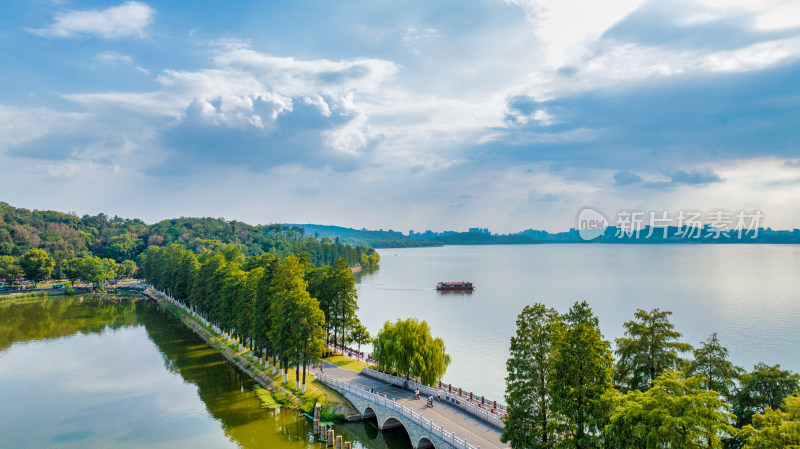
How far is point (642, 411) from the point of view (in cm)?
1705

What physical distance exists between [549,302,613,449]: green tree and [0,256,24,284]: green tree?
5477 inches

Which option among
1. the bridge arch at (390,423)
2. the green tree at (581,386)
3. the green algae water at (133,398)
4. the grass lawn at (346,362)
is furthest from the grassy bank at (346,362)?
the green tree at (581,386)

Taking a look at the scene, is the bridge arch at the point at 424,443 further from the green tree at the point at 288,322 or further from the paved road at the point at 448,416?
the green tree at the point at 288,322

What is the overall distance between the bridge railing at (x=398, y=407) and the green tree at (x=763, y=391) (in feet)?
43.7

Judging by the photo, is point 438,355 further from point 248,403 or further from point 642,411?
point 642,411

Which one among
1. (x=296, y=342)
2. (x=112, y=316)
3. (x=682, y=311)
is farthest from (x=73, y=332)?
(x=682, y=311)

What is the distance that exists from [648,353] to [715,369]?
315 cm

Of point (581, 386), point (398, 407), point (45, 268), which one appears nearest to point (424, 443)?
point (398, 407)

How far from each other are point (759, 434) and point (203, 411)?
38668 mm

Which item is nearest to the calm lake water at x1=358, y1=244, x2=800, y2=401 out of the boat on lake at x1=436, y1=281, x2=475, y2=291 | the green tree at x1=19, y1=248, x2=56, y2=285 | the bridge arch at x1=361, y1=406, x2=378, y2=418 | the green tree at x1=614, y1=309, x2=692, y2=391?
the boat on lake at x1=436, y1=281, x2=475, y2=291

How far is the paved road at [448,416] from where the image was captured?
27641mm

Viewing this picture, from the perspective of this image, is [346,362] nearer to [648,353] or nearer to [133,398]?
[133,398]

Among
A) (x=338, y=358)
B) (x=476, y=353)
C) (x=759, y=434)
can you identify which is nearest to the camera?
(x=759, y=434)

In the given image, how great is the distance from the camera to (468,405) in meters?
31.9
